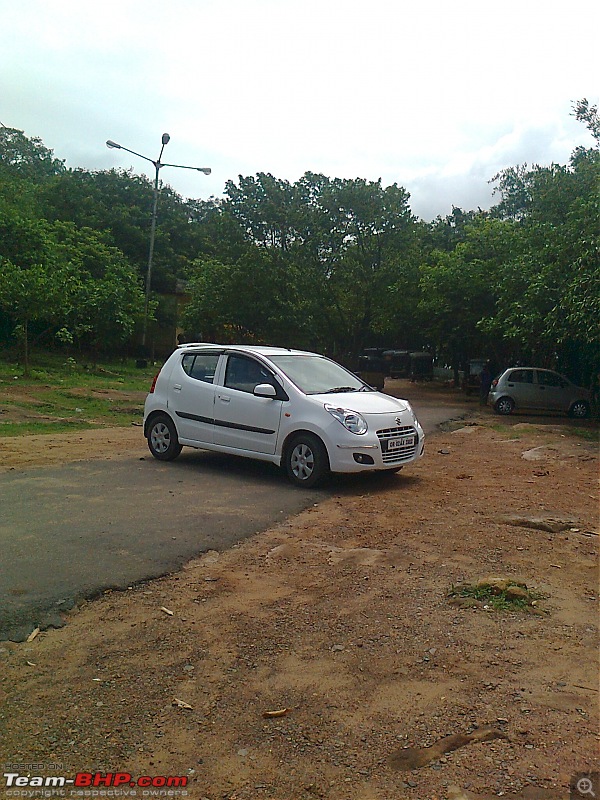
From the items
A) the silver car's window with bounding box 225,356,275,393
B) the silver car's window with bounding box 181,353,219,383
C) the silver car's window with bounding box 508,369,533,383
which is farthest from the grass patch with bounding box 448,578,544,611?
the silver car's window with bounding box 508,369,533,383

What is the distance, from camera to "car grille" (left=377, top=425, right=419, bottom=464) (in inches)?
371

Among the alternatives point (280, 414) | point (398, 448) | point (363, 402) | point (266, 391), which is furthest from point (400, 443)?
point (266, 391)

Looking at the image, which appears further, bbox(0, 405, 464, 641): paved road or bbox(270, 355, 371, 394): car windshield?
bbox(270, 355, 371, 394): car windshield

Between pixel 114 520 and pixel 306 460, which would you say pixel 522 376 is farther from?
pixel 114 520

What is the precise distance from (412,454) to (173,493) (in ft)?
10.1

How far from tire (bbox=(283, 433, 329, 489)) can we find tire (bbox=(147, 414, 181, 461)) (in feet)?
6.80

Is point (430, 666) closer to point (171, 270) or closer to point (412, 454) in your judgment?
point (412, 454)

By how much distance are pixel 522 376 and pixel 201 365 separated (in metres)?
14.9

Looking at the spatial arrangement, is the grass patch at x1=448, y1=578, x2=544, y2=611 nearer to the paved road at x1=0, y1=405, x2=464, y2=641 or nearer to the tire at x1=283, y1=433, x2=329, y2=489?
the paved road at x1=0, y1=405, x2=464, y2=641

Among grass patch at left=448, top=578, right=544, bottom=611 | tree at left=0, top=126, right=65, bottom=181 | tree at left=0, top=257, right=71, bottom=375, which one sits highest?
tree at left=0, top=126, right=65, bottom=181

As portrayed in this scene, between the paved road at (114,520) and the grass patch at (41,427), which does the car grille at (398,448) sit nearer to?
the paved road at (114,520)

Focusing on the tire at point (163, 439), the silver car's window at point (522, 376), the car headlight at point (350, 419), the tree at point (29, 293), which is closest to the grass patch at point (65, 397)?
the tree at point (29, 293)

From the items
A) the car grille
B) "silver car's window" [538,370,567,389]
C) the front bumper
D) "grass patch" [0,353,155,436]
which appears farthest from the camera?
"silver car's window" [538,370,567,389]

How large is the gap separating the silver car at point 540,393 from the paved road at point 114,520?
13.9 metres
